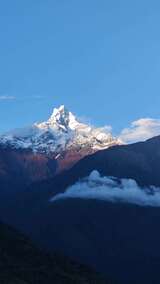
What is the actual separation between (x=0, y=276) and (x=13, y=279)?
11.1 ft

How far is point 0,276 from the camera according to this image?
199 meters

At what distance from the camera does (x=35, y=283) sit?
200 m

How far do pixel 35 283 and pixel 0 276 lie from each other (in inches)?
323

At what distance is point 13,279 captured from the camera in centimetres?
19738

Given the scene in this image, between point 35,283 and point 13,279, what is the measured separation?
18.4 feet
